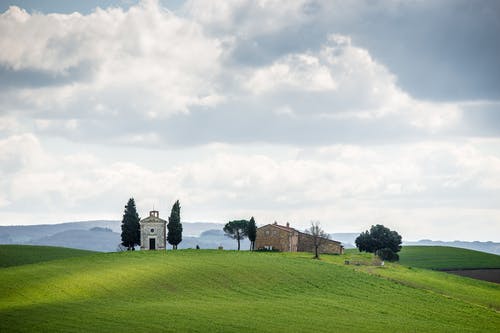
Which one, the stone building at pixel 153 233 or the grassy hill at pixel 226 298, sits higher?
the stone building at pixel 153 233

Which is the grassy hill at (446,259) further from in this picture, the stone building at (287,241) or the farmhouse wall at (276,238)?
the farmhouse wall at (276,238)

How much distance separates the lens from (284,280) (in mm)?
82250

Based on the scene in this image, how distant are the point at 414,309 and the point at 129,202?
74.0 metres

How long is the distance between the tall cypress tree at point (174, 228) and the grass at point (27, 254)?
24.9m

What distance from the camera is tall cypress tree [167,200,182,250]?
4961 inches

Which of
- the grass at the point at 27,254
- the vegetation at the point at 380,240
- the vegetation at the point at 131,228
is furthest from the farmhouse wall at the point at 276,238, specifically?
the grass at the point at 27,254

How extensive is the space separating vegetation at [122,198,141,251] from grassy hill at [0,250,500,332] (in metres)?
20.8

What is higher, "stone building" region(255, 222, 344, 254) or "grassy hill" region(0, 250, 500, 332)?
"stone building" region(255, 222, 344, 254)

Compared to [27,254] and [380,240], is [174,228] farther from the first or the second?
[380,240]

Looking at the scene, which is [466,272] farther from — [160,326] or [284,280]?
[160,326]

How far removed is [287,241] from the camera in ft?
439

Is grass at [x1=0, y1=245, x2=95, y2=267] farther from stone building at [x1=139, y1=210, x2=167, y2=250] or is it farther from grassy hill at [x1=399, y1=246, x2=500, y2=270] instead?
grassy hill at [x1=399, y1=246, x2=500, y2=270]

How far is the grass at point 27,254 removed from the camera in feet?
403

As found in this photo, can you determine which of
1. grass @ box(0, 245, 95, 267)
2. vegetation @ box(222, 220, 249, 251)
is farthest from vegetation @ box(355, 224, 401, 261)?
grass @ box(0, 245, 95, 267)
